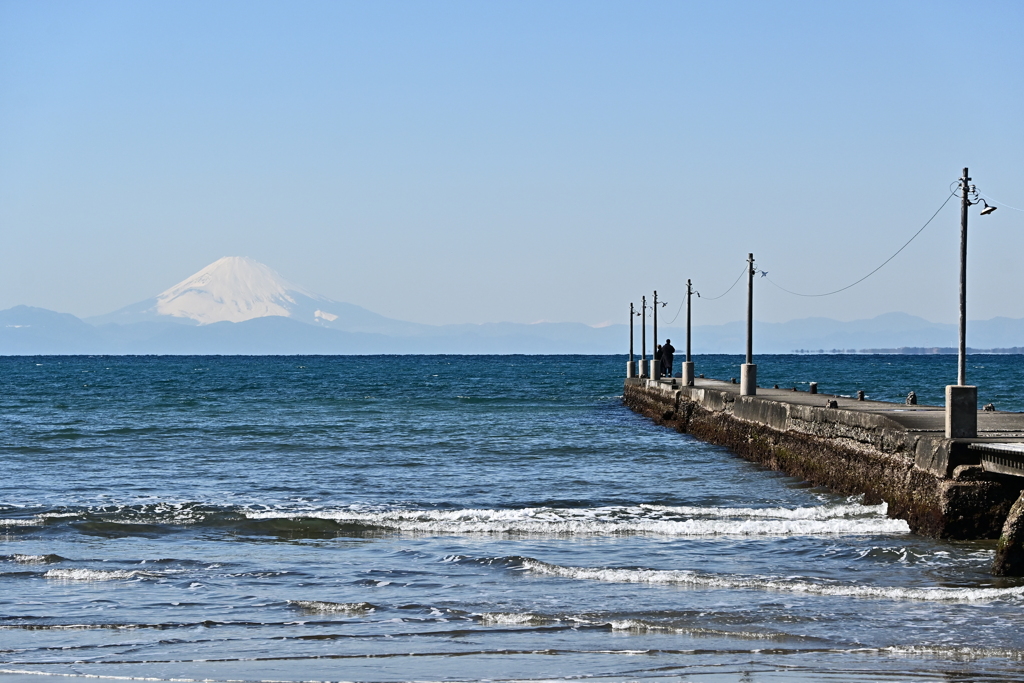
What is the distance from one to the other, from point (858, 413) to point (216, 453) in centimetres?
1786

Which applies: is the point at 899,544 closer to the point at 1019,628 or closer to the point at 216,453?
the point at 1019,628

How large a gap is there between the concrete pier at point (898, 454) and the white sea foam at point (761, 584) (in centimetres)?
121

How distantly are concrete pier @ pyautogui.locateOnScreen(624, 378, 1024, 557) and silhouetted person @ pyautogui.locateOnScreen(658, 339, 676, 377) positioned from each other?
16697mm

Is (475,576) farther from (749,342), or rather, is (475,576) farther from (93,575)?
(749,342)

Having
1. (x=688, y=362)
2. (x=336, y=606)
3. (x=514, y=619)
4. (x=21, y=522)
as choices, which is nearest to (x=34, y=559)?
Answer: (x=21, y=522)

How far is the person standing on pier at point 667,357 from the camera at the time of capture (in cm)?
5053

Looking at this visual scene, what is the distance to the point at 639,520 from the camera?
18312mm

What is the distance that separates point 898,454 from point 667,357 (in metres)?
33.3

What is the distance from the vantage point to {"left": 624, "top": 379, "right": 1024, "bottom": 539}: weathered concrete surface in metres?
15.3

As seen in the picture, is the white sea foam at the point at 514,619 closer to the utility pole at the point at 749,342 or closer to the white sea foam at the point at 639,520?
the white sea foam at the point at 639,520

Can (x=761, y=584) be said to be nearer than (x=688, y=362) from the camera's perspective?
Yes

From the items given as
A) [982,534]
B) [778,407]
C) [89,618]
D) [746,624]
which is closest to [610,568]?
[746,624]

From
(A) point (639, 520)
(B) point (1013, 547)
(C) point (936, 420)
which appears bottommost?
Answer: (A) point (639, 520)

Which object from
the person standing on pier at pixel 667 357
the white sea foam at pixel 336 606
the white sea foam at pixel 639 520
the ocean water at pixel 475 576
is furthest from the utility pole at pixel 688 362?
the white sea foam at pixel 336 606
